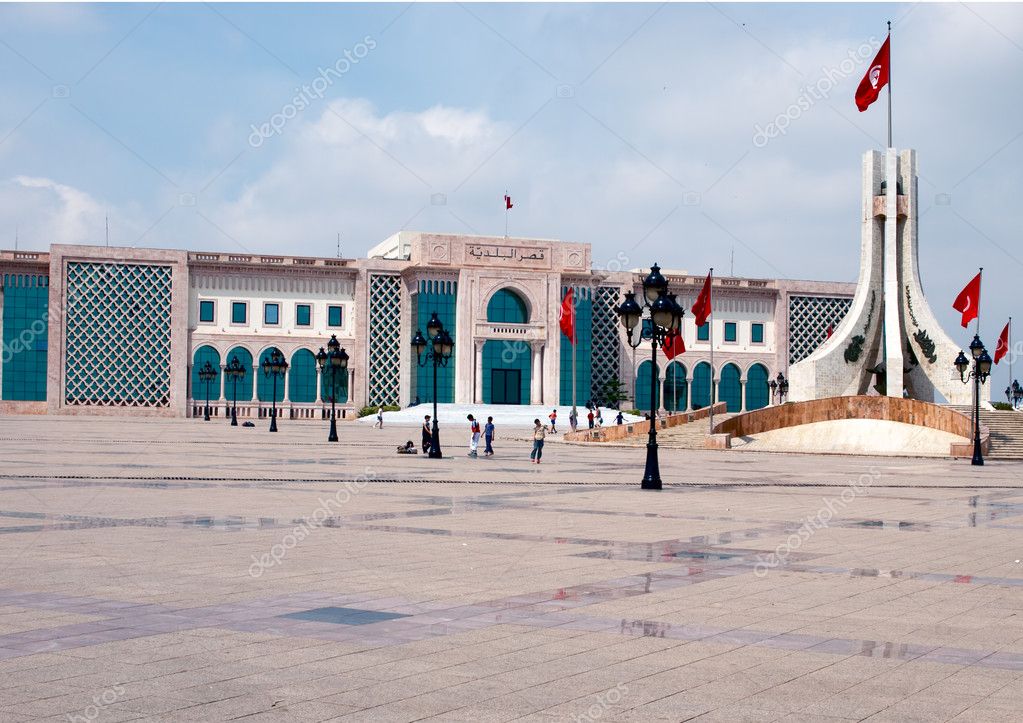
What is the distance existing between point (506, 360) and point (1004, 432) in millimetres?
38805

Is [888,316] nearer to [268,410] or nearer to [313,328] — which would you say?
[313,328]

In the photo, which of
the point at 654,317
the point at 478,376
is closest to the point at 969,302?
the point at 654,317

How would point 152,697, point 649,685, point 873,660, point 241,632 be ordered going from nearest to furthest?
point 152,697
point 649,685
point 873,660
point 241,632

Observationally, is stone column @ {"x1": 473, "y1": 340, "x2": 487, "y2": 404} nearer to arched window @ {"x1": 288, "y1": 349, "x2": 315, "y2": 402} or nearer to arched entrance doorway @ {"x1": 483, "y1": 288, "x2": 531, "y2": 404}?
arched entrance doorway @ {"x1": 483, "y1": 288, "x2": 531, "y2": 404}

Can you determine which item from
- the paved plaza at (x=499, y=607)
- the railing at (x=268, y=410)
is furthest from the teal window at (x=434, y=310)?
the paved plaza at (x=499, y=607)

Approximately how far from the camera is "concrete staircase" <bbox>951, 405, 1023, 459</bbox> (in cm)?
3772

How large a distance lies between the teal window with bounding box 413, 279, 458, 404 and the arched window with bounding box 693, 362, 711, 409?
17078mm

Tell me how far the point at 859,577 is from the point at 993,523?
5.97 meters

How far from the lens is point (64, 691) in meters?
5.66

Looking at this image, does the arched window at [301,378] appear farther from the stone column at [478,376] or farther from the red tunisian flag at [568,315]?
the red tunisian flag at [568,315]

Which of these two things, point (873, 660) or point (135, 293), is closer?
point (873, 660)

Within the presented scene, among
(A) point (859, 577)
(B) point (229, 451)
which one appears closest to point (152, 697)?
(A) point (859, 577)

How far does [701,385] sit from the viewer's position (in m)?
80.2

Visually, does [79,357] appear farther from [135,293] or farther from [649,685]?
[649,685]
